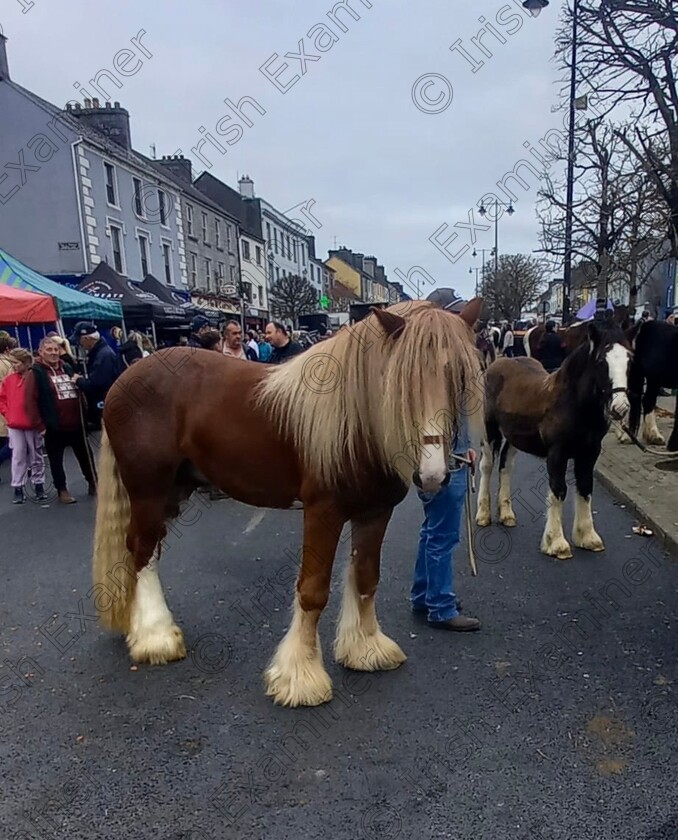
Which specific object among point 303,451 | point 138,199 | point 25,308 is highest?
point 138,199

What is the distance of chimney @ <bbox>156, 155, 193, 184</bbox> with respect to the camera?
33656 mm

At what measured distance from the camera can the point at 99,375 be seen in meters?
6.95

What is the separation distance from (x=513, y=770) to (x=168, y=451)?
217 centimetres

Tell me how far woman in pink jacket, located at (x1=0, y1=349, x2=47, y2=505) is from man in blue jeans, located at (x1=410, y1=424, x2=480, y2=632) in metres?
5.12

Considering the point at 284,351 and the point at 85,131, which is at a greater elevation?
the point at 85,131

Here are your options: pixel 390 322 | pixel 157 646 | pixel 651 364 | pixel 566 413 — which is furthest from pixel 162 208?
pixel 390 322

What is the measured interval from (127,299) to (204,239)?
20.8 meters

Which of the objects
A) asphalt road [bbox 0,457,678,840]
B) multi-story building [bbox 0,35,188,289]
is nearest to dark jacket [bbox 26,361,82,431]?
asphalt road [bbox 0,457,678,840]

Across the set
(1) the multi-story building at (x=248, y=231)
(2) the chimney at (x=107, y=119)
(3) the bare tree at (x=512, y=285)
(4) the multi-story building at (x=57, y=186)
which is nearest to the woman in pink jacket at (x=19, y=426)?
(4) the multi-story building at (x=57, y=186)

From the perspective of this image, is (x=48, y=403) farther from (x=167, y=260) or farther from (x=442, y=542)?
(x=167, y=260)

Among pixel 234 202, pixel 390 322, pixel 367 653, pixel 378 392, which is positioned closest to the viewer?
pixel 390 322

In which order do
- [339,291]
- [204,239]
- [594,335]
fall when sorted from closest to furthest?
[594,335] < [204,239] < [339,291]

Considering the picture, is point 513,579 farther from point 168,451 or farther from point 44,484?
point 44,484

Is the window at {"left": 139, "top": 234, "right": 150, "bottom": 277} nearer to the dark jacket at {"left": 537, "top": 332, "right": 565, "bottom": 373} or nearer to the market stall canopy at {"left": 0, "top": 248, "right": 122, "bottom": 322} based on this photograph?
the market stall canopy at {"left": 0, "top": 248, "right": 122, "bottom": 322}
